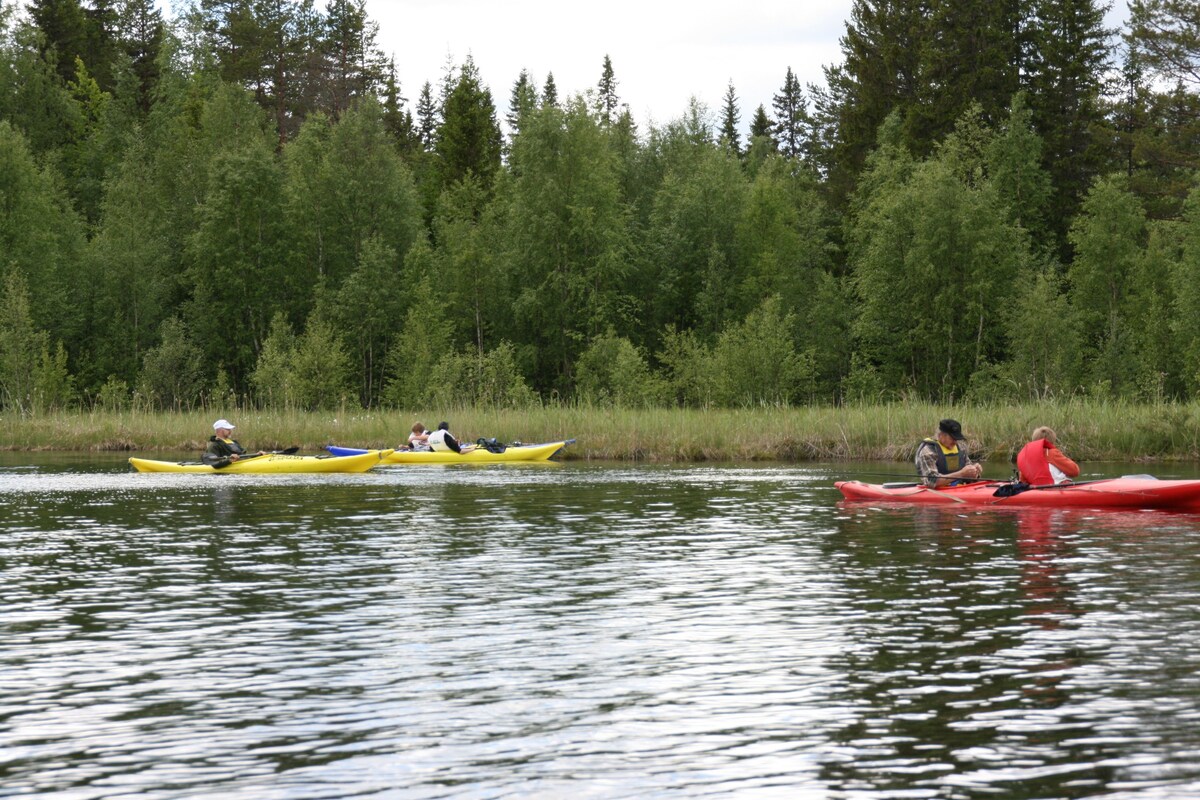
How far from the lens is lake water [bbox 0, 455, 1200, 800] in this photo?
6.89 m

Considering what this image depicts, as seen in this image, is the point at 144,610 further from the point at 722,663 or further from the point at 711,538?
the point at 711,538

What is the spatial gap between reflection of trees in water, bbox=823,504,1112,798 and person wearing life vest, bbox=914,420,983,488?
446 cm

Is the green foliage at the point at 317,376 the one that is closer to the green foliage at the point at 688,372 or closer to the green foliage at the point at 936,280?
the green foliage at the point at 688,372

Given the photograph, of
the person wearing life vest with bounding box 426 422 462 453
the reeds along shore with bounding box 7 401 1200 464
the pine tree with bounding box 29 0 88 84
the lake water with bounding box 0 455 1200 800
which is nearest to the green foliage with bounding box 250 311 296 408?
the reeds along shore with bounding box 7 401 1200 464

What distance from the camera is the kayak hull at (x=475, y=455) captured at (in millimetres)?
31500

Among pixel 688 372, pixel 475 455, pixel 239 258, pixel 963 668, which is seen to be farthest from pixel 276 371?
pixel 963 668

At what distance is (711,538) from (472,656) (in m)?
7.34

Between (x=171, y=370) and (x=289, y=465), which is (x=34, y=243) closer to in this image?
(x=171, y=370)

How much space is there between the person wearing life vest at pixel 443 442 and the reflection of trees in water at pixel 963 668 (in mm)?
16761

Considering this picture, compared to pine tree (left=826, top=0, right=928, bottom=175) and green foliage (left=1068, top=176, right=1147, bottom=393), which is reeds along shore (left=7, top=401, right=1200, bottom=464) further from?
pine tree (left=826, top=0, right=928, bottom=175)

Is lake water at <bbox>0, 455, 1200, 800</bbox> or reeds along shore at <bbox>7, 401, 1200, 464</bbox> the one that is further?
reeds along shore at <bbox>7, 401, 1200, 464</bbox>

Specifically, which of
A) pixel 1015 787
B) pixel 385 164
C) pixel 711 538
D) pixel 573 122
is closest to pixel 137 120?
pixel 385 164

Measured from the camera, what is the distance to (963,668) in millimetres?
9047

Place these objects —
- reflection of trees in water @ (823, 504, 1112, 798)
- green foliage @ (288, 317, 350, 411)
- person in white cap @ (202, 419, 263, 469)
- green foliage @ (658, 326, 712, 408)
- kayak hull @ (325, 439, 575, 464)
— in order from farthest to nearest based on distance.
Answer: green foliage @ (658, 326, 712, 408) < green foliage @ (288, 317, 350, 411) < kayak hull @ (325, 439, 575, 464) < person in white cap @ (202, 419, 263, 469) < reflection of trees in water @ (823, 504, 1112, 798)
